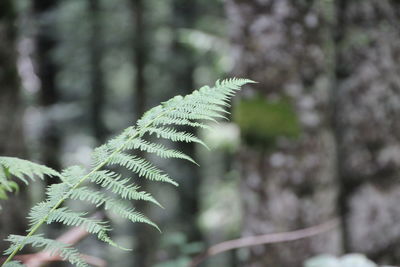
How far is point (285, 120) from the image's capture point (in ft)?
9.62

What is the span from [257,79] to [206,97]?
1752 mm

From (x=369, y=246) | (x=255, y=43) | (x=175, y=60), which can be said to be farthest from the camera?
(x=175, y=60)

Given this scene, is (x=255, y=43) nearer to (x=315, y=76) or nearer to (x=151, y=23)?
(x=315, y=76)

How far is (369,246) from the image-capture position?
10.9 feet

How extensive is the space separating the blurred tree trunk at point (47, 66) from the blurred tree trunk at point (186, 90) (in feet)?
9.35

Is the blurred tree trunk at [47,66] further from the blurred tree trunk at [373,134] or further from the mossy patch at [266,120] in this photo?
the blurred tree trunk at [373,134]

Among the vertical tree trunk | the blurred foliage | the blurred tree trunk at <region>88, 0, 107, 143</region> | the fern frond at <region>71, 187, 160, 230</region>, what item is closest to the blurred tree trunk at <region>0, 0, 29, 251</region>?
the blurred foliage

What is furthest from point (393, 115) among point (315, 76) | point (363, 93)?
point (315, 76)

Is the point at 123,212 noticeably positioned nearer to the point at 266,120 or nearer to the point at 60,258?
the point at 60,258

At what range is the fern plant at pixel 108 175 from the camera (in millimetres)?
1117

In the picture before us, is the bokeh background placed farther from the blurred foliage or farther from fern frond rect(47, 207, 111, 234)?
fern frond rect(47, 207, 111, 234)

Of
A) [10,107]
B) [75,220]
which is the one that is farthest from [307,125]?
[10,107]

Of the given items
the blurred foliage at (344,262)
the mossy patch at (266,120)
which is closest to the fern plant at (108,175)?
the blurred foliage at (344,262)

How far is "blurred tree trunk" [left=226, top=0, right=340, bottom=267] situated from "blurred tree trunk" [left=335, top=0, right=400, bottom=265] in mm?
495
